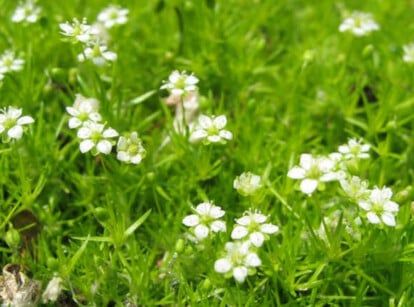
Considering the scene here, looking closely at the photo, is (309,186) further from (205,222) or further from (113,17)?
(113,17)

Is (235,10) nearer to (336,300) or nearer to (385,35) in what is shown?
(385,35)

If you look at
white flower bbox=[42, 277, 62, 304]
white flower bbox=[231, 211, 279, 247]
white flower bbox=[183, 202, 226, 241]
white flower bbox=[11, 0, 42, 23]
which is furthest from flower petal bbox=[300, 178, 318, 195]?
white flower bbox=[11, 0, 42, 23]

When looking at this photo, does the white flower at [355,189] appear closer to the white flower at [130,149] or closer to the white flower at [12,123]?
the white flower at [130,149]

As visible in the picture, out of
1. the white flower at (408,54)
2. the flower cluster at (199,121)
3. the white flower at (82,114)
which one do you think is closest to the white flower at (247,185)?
the flower cluster at (199,121)

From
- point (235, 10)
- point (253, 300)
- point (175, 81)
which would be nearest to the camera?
point (253, 300)

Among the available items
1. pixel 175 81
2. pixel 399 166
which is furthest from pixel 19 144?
pixel 399 166

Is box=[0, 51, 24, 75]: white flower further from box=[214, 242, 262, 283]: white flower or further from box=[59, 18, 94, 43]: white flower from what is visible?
box=[214, 242, 262, 283]: white flower

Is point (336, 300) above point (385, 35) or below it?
→ below
